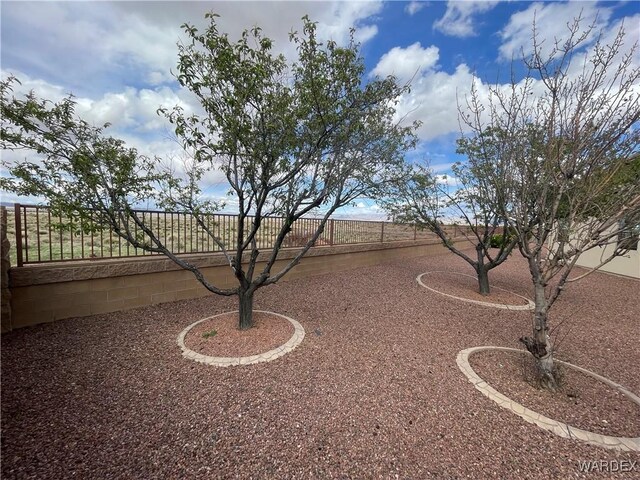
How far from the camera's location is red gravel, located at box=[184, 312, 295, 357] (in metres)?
3.11

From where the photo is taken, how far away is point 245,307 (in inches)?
141

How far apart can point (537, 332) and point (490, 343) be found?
3.40 ft

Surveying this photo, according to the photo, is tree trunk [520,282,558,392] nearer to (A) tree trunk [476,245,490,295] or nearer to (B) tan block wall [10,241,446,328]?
(A) tree trunk [476,245,490,295]

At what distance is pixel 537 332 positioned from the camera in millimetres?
2633

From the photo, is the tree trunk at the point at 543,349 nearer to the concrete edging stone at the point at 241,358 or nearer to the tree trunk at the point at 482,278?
the concrete edging stone at the point at 241,358

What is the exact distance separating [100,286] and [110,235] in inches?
31.0

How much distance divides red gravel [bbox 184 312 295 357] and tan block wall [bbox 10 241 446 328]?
4.45ft

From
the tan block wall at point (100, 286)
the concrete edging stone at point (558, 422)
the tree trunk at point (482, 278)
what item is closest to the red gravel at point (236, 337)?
the tan block wall at point (100, 286)

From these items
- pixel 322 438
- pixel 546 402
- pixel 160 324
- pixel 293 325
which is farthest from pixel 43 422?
pixel 546 402

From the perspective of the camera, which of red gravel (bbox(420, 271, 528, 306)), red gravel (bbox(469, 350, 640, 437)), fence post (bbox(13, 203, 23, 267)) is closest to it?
red gravel (bbox(469, 350, 640, 437))

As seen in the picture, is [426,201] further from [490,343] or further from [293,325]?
[293,325]

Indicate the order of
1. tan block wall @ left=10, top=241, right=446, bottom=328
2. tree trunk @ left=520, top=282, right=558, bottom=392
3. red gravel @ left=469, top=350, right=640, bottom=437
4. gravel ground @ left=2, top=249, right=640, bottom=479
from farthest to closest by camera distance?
tan block wall @ left=10, top=241, right=446, bottom=328 → tree trunk @ left=520, top=282, right=558, bottom=392 → red gravel @ left=469, top=350, right=640, bottom=437 → gravel ground @ left=2, top=249, right=640, bottom=479

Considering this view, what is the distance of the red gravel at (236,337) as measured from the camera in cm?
311

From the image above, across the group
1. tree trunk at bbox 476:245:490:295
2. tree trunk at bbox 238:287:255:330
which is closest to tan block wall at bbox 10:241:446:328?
tree trunk at bbox 238:287:255:330
